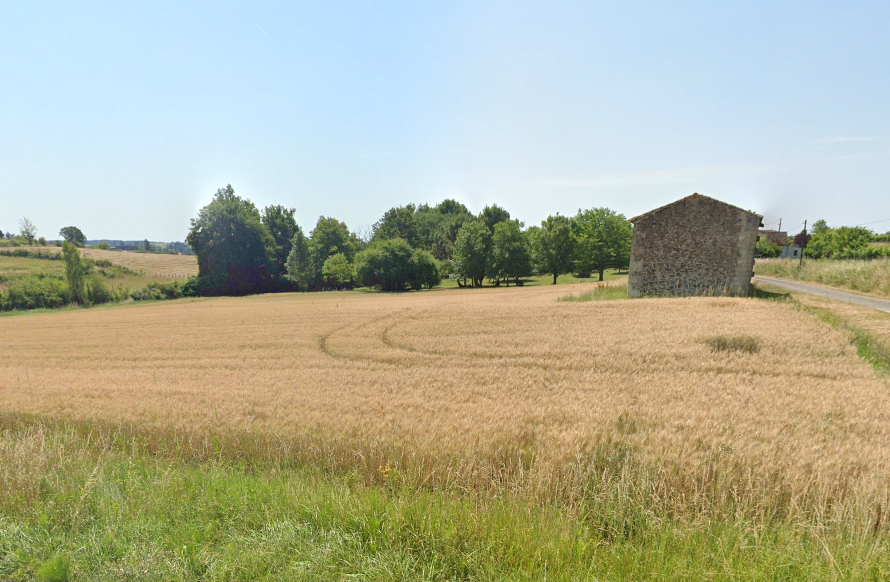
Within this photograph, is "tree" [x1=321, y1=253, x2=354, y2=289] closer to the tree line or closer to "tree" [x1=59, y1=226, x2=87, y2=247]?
the tree line

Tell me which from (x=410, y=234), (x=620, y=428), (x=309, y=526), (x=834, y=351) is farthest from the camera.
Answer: (x=410, y=234)

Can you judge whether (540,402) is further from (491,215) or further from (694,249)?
(491,215)

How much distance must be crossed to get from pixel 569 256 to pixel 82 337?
60.8 meters

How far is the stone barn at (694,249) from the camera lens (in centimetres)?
2453

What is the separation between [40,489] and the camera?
455cm

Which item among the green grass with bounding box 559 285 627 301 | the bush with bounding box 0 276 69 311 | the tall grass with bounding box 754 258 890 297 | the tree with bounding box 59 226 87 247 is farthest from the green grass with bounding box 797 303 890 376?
the tree with bounding box 59 226 87 247

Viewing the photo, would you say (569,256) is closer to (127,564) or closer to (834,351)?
(834,351)

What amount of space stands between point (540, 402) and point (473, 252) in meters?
57.8

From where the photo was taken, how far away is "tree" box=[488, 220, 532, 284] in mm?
65125

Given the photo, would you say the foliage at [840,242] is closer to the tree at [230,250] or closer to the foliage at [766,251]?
the foliage at [766,251]

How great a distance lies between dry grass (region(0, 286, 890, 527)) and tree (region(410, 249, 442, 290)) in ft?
141

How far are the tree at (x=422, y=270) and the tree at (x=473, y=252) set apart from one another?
5067 mm

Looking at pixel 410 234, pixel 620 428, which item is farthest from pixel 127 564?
pixel 410 234

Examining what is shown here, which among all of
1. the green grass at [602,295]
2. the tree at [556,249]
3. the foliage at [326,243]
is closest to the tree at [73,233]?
the foliage at [326,243]
